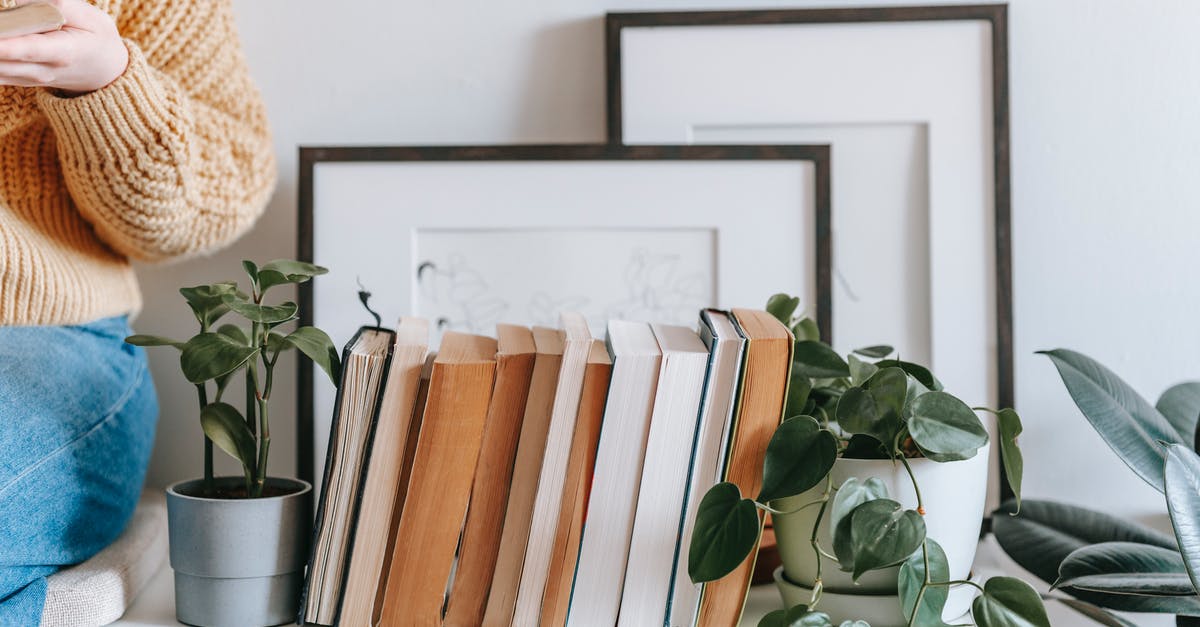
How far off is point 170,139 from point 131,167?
1.6 inches

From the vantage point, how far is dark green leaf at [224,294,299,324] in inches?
21.3

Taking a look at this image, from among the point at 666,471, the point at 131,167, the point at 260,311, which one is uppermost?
the point at 131,167

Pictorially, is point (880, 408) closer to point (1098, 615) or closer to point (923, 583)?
point (923, 583)

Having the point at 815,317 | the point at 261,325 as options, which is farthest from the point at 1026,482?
the point at 261,325

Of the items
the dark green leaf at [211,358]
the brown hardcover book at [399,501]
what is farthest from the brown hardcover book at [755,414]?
the dark green leaf at [211,358]

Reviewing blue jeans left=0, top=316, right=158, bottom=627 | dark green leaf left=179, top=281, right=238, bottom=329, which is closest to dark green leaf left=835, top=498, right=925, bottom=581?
dark green leaf left=179, top=281, right=238, bottom=329

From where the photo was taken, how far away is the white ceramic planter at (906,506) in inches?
21.1

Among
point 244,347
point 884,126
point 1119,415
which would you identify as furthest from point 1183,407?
point 244,347

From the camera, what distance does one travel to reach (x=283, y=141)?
0.87 meters

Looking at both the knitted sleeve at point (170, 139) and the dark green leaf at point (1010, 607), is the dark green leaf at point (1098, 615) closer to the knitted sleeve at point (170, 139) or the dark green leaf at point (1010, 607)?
the dark green leaf at point (1010, 607)

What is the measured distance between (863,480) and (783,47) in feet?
1.60

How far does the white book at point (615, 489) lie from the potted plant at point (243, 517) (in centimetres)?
20

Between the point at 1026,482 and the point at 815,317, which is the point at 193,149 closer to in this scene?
the point at 815,317

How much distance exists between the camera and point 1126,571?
62 centimetres
